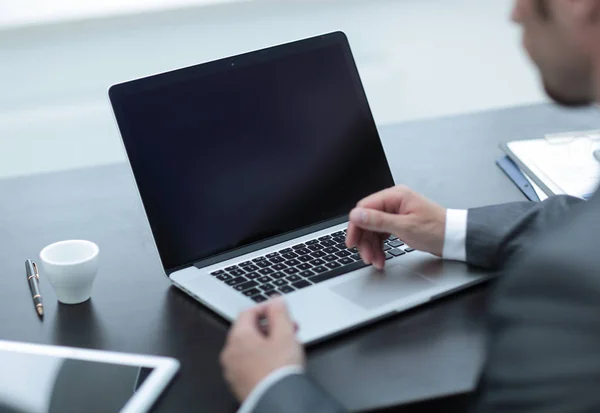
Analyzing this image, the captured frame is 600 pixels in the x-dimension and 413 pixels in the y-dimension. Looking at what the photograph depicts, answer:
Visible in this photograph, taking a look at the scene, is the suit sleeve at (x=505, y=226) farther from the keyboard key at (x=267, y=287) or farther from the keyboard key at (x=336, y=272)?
the keyboard key at (x=267, y=287)

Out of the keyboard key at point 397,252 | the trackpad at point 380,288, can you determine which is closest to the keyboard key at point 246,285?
the trackpad at point 380,288

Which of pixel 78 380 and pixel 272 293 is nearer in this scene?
pixel 78 380

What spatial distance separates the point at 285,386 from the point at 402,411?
0.14 m

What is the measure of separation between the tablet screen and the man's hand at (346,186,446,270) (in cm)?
36

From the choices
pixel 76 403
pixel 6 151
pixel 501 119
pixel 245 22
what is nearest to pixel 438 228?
pixel 76 403

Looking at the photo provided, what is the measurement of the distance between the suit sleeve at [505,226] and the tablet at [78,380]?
1.51ft

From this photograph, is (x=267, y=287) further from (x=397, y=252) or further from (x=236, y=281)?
(x=397, y=252)

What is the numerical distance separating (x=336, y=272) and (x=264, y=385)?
0.30 meters

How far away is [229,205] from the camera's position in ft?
3.97

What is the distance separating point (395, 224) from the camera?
3.81 feet

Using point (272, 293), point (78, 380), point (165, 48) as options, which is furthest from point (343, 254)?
point (165, 48)

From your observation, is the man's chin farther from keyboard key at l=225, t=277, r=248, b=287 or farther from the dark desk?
keyboard key at l=225, t=277, r=248, b=287

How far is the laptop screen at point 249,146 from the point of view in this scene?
1160 millimetres

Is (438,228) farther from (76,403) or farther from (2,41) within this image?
(2,41)
